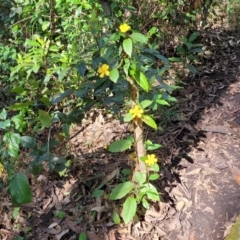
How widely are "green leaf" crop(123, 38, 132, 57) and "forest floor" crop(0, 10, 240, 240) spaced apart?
0.87 m


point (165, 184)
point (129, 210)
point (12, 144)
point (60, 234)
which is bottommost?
point (60, 234)

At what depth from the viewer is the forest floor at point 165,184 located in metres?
2.38

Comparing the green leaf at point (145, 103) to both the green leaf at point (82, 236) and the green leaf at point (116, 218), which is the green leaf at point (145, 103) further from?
the green leaf at point (82, 236)

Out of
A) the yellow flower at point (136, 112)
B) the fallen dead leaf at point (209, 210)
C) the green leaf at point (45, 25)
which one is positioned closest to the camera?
the yellow flower at point (136, 112)

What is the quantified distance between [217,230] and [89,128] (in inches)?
60.4

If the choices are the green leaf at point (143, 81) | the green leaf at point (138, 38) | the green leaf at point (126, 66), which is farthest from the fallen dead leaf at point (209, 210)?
the green leaf at point (138, 38)

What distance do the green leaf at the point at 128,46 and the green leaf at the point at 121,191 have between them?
33.0 inches

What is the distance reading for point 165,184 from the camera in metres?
2.60

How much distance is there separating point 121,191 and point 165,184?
584 mm

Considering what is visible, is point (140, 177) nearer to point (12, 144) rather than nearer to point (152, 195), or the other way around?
point (152, 195)

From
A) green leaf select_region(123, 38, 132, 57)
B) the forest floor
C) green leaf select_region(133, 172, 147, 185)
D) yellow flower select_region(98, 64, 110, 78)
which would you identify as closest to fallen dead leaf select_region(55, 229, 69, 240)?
the forest floor

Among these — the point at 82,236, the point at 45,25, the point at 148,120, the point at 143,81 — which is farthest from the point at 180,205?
the point at 45,25

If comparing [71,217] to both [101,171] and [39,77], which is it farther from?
[39,77]

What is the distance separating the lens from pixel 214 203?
2.47 metres
